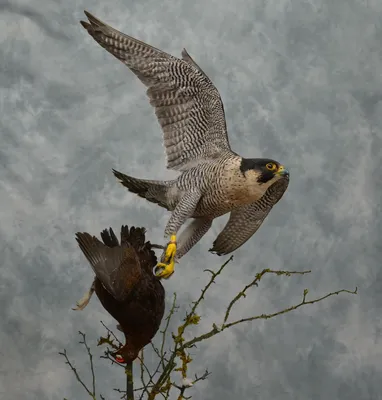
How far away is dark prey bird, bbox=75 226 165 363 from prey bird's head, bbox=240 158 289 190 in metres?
0.69

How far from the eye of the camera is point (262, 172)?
2.69 meters

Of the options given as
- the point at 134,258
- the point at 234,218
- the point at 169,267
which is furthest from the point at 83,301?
the point at 234,218

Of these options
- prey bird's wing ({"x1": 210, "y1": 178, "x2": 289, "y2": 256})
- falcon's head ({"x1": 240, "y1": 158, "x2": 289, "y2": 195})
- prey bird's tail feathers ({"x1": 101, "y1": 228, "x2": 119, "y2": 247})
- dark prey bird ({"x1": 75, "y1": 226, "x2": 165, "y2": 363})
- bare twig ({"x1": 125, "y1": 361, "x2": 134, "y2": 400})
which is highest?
prey bird's wing ({"x1": 210, "y1": 178, "x2": 289, "y2": 256})

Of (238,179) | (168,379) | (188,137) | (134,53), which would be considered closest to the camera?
(168,379)

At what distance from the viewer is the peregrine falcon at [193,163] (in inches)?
110

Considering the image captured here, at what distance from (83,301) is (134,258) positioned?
0.22 meters

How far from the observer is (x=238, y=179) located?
2.77 m

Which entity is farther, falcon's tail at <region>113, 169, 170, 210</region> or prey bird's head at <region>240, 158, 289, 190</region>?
falcon's tail at <region>113, 169, 170, 210</region>

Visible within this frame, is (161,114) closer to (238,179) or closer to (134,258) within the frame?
(238,179)

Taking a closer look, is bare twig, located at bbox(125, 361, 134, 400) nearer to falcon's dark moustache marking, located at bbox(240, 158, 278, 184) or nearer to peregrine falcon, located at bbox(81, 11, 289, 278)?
peregrine falcon, located at bbox(81, 11, 289, 278)

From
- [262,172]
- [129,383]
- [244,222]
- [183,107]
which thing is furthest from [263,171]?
[129,383]

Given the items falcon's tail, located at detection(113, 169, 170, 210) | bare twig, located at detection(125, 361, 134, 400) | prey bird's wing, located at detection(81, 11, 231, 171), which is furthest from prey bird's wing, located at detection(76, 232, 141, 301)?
prey bird's wing, located at detection(81, 11, 231, 171)

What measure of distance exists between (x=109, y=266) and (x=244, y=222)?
3.75 ft

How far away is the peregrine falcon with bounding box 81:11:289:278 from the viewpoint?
9.14 feet
